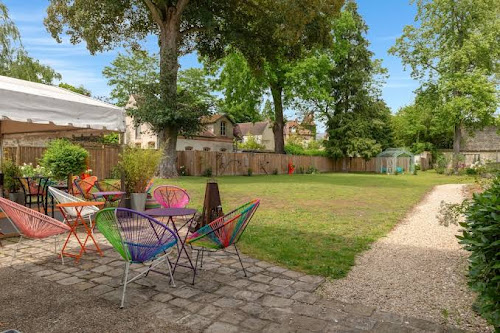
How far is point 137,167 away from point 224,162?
1702 centimetres

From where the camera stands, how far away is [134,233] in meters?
3.21

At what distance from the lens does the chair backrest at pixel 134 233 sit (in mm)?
3029

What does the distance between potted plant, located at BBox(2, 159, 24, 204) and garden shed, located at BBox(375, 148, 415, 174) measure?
30.8 metres

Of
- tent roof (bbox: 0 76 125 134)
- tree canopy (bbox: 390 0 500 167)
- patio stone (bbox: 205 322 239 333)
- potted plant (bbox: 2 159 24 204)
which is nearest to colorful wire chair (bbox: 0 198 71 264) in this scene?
tent roof (bbox: 0 76 125 134)

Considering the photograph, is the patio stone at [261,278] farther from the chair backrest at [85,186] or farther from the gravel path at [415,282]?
the chair backrest at [85,186]

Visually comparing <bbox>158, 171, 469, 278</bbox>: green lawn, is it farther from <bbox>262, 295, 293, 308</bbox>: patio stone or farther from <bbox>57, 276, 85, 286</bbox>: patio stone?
<bbox>57, 276, 85, 286</bbox>: patio stone

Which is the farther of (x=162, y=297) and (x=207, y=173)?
(x=207, y=173)

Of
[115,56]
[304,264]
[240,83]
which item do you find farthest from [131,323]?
[115,56]

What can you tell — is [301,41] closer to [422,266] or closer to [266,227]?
[266,227]

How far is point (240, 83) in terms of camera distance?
29.1 metres

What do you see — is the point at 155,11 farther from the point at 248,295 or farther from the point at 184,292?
the point at 248,295

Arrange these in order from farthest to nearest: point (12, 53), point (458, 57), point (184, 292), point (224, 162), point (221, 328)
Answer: point (458, 57) < point (224, 162) < point (12, 53) < point (184, 292) < point (221, 328)

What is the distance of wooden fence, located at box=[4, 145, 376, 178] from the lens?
16922mm

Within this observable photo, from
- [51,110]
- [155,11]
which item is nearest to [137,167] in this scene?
[51,110]
